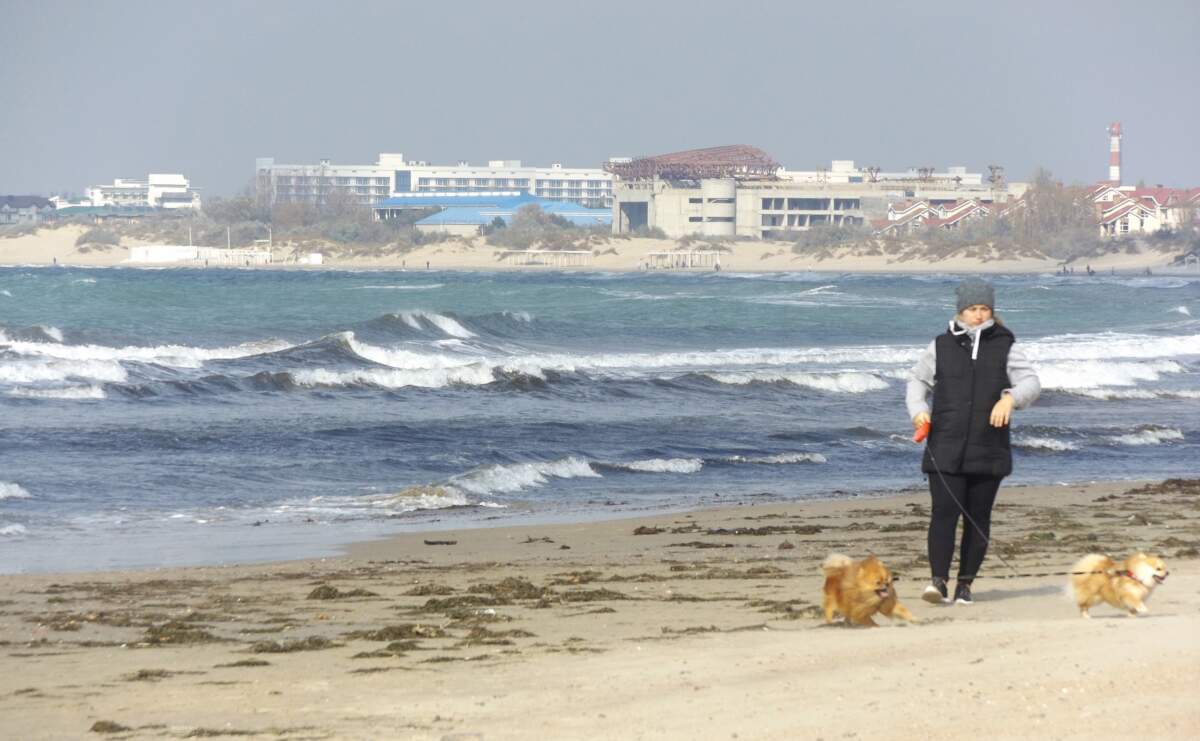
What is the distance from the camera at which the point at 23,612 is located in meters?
8.30

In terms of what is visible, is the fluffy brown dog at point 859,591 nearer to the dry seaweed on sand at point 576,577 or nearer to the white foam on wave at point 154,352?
the dry seaweed on sand at point 576,577

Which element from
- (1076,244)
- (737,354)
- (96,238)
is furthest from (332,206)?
(737,354)

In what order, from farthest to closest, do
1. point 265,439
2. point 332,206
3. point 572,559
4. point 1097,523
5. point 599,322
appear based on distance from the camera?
point 332,206, point 599,322, point 265,439, point 1097,523, point 572,559

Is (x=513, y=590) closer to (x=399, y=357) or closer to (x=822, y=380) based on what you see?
(x=822, y=380)

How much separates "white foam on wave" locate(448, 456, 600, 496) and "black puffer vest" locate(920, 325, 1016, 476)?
865cm

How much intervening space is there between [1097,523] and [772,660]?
679cm

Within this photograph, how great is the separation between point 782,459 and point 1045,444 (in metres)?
3.58

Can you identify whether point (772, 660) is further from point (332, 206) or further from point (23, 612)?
point (332, 206)

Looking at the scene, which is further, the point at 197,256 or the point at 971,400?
the point at 197,256

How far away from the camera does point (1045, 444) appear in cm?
1930

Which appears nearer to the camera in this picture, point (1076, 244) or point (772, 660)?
point (772, 660)

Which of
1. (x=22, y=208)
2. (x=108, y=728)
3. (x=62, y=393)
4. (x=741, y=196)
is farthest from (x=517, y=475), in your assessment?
(x=22, y=208)

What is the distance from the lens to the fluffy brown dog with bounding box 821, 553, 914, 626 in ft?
21.3

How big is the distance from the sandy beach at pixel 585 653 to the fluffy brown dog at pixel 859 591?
6.0 inches
